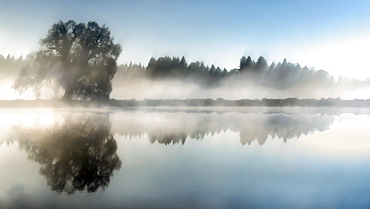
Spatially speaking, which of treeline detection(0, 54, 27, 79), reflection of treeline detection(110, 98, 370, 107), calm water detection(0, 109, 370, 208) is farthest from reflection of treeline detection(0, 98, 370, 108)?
calm water detection(0, 109, 370, 208)

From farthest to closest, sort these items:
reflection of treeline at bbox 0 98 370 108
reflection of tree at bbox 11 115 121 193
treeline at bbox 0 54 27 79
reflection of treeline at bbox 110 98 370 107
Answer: treeline at bbox 0 54 27 79 → reflection of treeline at bbox 110 98 370 107 → reflection of treeline at bbox 0 98 370 108 → reflection of tree at bbox 11 115 121 193

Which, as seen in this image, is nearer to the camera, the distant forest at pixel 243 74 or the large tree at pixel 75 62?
the large tree at pixel 75 62

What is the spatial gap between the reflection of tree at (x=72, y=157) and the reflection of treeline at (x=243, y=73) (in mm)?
107106

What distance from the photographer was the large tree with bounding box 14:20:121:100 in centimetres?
7262

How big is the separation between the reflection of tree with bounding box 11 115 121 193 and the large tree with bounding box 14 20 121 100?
40.0 meters

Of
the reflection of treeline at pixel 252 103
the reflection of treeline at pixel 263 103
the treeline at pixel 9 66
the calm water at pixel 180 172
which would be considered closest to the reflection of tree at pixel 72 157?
the calm water at pixel 180 172

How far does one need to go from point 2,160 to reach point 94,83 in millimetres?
52804

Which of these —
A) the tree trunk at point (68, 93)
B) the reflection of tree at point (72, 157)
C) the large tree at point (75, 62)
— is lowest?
the reflection of tree at point (72, 157)

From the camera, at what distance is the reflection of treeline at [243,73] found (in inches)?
5487

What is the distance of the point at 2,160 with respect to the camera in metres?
20.2

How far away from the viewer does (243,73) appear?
145 meters

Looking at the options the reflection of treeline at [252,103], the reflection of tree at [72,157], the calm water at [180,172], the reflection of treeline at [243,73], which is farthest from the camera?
the reflection of treeline at [243,73]

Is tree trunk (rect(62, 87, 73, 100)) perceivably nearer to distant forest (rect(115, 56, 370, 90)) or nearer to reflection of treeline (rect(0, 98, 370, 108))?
reflection of treeline (rect(0, 98, 370, 108))

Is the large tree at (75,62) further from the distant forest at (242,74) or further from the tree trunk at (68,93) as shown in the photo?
the distant forest at (242,74)
